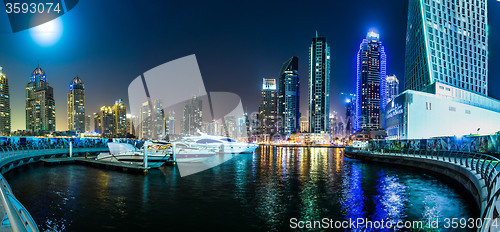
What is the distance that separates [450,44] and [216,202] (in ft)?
319

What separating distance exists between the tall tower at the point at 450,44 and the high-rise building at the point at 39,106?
7619 inches

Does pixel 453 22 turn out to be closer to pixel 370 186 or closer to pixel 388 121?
pixel 388 121

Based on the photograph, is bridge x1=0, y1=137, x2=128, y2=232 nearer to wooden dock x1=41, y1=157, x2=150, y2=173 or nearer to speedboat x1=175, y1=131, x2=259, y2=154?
wooden dock x1=41, y1=157, x2=150, y2=173

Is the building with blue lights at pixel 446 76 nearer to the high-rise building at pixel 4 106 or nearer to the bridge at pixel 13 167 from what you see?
the bridge at pixel 13 167

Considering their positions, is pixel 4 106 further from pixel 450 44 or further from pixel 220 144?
pixel 450 44

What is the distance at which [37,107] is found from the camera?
7544 inches

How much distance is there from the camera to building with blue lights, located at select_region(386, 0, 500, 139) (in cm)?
7769

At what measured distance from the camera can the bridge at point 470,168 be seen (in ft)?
24.5

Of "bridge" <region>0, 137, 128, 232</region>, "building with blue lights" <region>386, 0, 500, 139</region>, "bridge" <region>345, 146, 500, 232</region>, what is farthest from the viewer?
"building with blue lights" <region>386, 0, 500, 139</region>

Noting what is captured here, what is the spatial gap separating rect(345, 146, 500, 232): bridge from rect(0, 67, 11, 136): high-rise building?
160 m

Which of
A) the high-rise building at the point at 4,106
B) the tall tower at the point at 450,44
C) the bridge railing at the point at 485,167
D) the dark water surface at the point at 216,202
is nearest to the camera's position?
the bridge railing at the point at 485,167

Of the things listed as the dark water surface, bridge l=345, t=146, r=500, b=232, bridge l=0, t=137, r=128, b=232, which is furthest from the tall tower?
bridge l=0, t=137, r=128, b=232

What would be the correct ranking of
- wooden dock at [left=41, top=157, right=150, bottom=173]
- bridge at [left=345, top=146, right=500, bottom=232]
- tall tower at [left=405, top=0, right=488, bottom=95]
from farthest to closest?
tall tower at [left=405, top=0, right=488, bottom=95], wooden dock at [left=41, top=157, right=150, bottom=173], bridge at [left=345, top=146, right=500, bottom=232]

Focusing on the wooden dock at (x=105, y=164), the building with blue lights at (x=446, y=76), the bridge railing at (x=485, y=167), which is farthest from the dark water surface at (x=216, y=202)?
the building with blue lights at (x=446, y=76)
